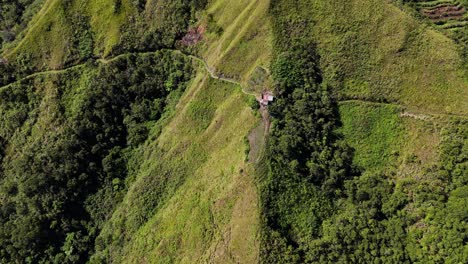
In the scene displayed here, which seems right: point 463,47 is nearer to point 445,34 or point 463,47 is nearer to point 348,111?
point 445,34

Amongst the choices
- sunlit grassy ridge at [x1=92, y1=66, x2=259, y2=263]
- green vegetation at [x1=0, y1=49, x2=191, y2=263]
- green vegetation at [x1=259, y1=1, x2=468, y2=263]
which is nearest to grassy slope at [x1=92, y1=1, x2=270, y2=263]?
sunlit grassy ridge at [x1=92, y1=66, x2=259, y2=263]

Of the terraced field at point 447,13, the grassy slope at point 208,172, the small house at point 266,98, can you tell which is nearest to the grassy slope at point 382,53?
the terraced field at point 447,13

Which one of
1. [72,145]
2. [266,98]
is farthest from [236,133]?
[72,145]

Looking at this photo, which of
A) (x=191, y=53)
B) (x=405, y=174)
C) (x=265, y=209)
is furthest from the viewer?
(x=191, y=53)

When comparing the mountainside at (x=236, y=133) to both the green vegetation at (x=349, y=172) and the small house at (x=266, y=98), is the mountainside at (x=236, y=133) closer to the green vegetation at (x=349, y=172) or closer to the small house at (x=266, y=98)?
the green vegetation at (x=349, y=172)

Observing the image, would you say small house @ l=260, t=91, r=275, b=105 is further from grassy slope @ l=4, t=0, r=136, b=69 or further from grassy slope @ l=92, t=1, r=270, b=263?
grassy slope @ l=4, t=0, r=136, b=69

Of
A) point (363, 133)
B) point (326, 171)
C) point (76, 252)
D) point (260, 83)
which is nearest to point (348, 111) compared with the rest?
point (363, 133)
